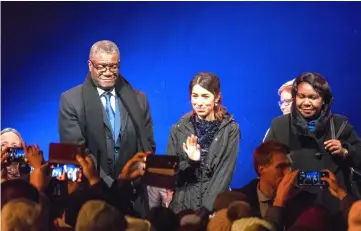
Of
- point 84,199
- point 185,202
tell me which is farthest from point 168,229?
point 84,199

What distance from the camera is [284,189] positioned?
13.7 ft

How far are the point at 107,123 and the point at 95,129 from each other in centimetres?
8

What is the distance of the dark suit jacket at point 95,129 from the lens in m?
4.29

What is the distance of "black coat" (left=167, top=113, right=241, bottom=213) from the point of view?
423 centimetres

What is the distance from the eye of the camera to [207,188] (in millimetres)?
4246

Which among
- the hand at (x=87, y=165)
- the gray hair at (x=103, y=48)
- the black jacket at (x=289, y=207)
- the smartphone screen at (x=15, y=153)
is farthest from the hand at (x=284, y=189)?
the smartphone screen at (x=15, y=153)

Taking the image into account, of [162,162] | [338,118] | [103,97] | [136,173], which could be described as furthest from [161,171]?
[338,118]

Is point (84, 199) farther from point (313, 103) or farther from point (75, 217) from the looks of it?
point (313, 103)

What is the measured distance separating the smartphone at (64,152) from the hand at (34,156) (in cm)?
8

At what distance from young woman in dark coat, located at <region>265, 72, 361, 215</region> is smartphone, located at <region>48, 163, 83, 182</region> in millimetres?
1146

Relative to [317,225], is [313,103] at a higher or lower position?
higher

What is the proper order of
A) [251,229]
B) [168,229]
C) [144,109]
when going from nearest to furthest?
[251,229] < [168,229] < [144,109]

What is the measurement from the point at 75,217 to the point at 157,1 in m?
1.40

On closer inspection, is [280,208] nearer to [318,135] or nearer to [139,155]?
[318,135]
